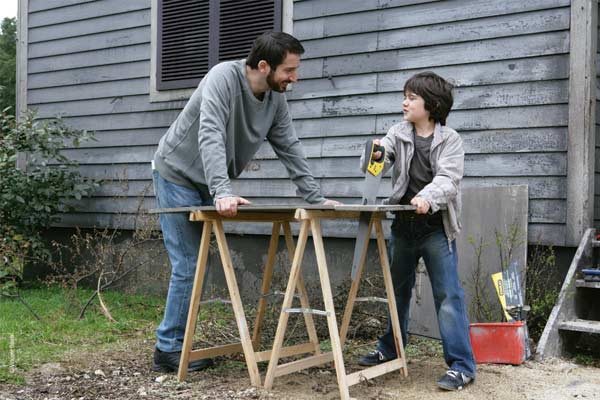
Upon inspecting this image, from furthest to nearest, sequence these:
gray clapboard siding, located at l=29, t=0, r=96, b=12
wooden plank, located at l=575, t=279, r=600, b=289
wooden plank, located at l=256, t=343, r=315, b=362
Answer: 1. gray clapboard siding, located at l=29, t=0, r=96, b=12
2. wooden plank, located at l=575, t=279, r=600, b=289
3. wooden plank, located at l=256, t=343, r=315, b=362

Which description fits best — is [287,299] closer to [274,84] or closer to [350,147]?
[274,84]

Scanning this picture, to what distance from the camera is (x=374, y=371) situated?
3650 millimetres

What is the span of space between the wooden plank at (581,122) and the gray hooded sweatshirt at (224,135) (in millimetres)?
1802

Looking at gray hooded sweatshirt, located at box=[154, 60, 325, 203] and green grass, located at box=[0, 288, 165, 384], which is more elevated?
gray hooded sweatshirt, located at box=[154, 60, 325, 203]

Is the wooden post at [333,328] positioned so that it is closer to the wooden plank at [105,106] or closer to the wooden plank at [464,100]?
the wooden plank at [464,100]

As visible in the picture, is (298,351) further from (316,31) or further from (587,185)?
(316,31)

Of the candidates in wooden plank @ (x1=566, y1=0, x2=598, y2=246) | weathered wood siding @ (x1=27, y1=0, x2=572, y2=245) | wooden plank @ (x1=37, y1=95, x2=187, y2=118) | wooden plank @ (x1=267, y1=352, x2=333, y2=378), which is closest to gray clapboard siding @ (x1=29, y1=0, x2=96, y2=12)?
weathered wood siding @ (x1=27, y1=0, x2=572, y2=245)

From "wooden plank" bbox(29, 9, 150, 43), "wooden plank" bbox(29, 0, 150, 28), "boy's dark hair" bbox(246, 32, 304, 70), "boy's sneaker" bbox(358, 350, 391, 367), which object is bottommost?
"boy's sneaker" bbox(358, 350, 391, 367)

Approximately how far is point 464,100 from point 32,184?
4507 mm

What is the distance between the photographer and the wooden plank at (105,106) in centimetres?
736

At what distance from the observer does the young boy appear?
12.0ft

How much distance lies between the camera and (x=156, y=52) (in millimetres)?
7359

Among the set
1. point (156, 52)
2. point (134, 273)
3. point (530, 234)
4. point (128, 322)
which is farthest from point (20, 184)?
point (530, 234)

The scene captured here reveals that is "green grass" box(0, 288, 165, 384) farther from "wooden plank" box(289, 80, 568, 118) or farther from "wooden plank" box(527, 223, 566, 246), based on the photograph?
"wooden plank" box(527, 223, 566, 246)
